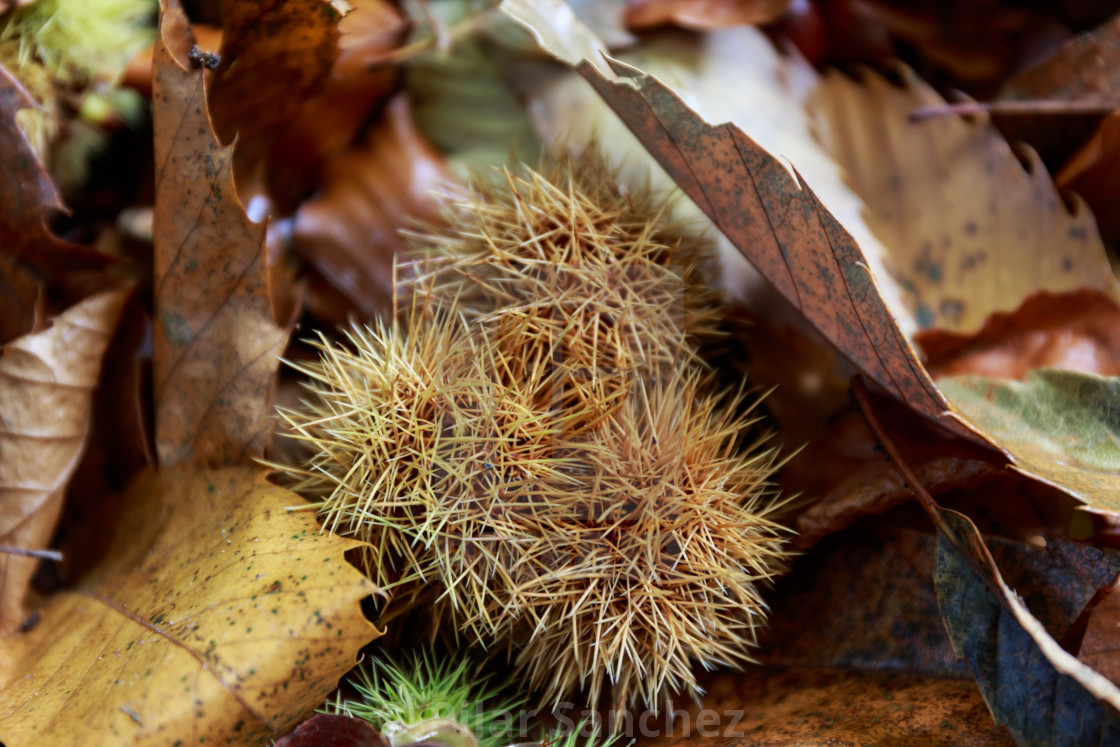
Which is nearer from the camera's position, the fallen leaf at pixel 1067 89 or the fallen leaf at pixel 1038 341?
the fallen leaf at pixel 1038 341

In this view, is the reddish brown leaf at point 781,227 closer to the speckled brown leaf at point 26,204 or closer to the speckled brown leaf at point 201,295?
the speckled brown leaf at point 201,295

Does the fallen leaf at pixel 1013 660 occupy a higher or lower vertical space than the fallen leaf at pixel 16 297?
lower

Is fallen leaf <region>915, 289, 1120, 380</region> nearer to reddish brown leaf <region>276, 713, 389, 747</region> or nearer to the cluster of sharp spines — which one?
the cluster of sharp spines

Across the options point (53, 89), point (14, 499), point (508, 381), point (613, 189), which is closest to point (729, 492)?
point (508, 381)

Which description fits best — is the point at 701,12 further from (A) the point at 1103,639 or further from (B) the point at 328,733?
(B) the point at 328,733

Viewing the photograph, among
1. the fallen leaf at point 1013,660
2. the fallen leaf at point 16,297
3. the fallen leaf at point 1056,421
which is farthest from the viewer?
the fallen leaf at point 16,297

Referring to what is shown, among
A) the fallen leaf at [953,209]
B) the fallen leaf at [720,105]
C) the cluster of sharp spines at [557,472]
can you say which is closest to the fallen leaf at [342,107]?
the fallen leaf at [720,105]

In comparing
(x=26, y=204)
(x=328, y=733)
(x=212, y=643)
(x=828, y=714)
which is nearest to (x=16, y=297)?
(x=26, y=204)
